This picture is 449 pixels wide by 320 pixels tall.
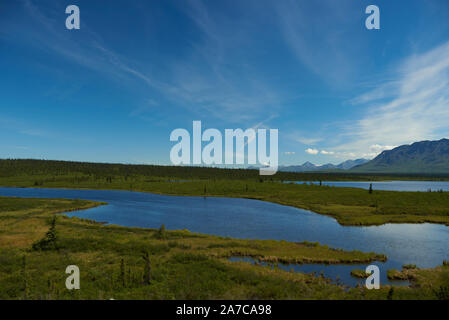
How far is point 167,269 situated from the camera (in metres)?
23.9

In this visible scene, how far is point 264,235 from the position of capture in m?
42.7

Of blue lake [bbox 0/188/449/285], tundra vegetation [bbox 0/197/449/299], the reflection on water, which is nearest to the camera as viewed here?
tundra vegetation [bbox 0/197/449/299]

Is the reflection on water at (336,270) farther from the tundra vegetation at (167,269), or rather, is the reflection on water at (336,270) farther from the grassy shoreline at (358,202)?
the grassy shoreline at (358,202)

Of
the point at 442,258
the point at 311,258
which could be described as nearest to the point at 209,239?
the point at 311,258

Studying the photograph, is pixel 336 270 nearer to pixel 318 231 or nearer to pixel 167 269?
pixel 167 269

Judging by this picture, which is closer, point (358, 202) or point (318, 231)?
point (318, 231)

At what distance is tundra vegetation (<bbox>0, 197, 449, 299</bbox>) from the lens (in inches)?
725

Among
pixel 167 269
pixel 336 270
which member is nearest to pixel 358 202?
pixel 336 270

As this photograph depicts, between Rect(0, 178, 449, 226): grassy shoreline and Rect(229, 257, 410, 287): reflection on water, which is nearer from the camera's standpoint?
Rect(229, 257, 410, 287): reflection on water

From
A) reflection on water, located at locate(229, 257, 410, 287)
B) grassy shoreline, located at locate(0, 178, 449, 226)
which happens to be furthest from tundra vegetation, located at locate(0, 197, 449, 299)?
grassy shoreline, located at locate(0, 178, 449, 226)

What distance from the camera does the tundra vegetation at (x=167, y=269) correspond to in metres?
18.4

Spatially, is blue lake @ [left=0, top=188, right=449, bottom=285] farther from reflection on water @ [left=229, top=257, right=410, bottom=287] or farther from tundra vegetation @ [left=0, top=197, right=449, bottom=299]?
tundra vegetation @ [left=0, top=197, right=449, bottom=299]

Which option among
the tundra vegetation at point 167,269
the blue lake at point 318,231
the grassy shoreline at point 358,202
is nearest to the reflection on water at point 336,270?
the blue lake at point 318,231
